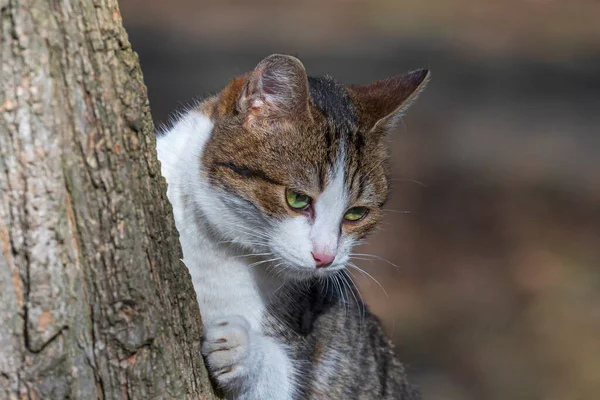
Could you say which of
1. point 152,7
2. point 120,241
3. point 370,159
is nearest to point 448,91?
point 152,7

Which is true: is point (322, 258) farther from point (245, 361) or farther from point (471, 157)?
point (471, 157)

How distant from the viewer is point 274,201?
3.21 meters

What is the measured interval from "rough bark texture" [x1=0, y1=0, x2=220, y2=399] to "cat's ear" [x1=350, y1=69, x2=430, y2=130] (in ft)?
4.49

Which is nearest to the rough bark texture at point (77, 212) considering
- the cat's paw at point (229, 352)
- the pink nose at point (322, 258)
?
the cat's paw at point (229, 352)

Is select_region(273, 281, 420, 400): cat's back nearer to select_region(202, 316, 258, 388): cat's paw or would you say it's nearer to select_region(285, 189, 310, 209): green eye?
select_region(202, 316, 258, 388): cat's paw

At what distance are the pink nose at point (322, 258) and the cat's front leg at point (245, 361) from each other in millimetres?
365

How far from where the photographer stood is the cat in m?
3.17

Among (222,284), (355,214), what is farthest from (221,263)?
(355,214)

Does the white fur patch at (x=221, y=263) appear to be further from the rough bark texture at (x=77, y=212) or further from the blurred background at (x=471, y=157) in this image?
the blurred background at (x=471, y=157)

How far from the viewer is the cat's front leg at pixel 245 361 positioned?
111 inches

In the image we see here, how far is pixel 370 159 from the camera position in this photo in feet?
11.4

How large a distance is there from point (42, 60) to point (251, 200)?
1.37m

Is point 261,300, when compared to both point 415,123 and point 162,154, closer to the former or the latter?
point 162,154

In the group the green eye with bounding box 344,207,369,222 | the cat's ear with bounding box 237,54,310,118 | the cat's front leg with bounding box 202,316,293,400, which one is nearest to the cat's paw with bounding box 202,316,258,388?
the cat's front leg with bounding box 202,316,293,400
